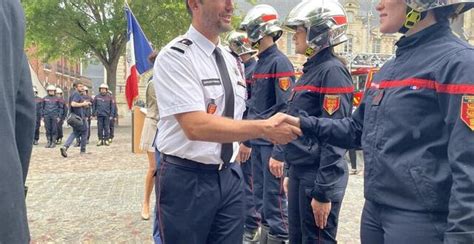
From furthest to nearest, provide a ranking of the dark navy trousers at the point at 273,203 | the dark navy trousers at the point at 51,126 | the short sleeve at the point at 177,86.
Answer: the dark navy trousers at the point at 51,126
the dark navy trousers at the point at 273,203
the short sleeve at the point at 177,86

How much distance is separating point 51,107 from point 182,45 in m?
16.2

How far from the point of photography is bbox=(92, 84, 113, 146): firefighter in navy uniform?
60.0 feet

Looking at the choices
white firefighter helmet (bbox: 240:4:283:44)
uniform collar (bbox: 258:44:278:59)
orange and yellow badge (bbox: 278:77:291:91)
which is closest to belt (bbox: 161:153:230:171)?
orange and yellow badge (bbox: 278:77:291:91)

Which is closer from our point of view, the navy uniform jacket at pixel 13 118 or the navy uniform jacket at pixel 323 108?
the navy uniform jacket at pixel 13 118

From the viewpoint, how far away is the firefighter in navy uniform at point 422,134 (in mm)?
2090

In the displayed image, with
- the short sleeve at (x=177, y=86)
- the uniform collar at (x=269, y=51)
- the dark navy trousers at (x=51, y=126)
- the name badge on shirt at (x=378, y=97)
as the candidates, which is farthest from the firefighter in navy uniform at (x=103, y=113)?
the name badge on shirt at (x=378, y=97)

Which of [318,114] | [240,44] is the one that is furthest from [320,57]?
[240,44]

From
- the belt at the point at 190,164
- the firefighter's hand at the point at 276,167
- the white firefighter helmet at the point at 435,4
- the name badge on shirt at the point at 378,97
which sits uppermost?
the white firefighter helmet at the point at 435,4

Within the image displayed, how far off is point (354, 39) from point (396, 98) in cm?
8252

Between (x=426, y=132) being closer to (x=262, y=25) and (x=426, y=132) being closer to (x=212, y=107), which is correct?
(x=212, y=107)

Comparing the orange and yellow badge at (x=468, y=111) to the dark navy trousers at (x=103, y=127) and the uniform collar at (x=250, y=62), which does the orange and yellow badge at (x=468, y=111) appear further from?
the dark navy trousers at (x=103, y=127)

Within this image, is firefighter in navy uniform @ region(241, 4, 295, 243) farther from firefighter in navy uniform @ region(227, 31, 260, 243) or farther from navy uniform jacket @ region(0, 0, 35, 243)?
navy uniform jacket @ region(0, 0, 35, 243)

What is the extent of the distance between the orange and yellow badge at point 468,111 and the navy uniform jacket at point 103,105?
17177 mm

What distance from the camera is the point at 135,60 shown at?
27.8ft
